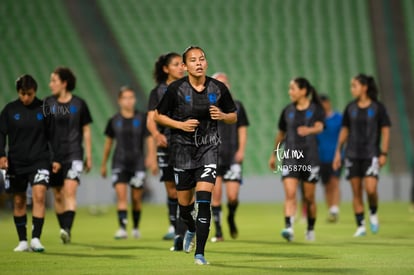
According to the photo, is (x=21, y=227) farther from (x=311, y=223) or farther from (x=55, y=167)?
(x=311, y=223)

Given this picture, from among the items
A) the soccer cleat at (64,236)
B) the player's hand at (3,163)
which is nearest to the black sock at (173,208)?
the soccer cleat at (64,236)

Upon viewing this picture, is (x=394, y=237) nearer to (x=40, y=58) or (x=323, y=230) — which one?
(x=323, y=230)

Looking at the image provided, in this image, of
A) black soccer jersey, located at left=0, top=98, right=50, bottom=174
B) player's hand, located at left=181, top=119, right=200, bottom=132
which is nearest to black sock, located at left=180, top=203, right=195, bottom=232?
player's hand, located at left=181, top=119, right=200, bottom=132

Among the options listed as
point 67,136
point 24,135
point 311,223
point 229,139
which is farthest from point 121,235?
point 24,135

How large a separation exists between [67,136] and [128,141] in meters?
2.48

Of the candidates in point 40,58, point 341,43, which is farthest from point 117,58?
point 341,43

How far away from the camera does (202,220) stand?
9.10 metres

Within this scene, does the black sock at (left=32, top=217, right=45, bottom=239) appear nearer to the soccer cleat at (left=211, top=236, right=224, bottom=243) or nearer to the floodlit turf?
the floodlit turf

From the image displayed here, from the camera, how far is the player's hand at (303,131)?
13.3m

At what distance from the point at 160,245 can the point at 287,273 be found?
4387 millimetres

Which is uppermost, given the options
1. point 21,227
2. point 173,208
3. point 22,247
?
point 173,208

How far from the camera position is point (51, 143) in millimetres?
12789

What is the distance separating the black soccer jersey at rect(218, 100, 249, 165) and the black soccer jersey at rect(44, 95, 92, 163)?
225cm

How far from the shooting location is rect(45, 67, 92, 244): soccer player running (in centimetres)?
1276
